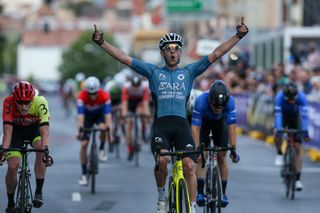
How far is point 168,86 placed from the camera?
12.6 metres

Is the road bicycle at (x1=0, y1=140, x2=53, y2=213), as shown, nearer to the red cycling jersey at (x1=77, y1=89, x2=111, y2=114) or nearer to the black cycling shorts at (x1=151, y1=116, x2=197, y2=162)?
the black cycling shorts at (x1=151, y1=116, x2=197, y2=162)

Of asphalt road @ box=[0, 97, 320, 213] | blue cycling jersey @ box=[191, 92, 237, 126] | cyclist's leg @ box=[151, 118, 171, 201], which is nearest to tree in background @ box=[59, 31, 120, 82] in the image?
asphalt road @ box=[0, 97, 320, 213]

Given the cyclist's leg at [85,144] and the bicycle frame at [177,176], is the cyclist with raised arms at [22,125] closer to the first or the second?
the bicycle frame at [177,176]

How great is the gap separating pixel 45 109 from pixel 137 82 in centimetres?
1144

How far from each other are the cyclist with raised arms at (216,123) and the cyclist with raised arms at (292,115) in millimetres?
3159

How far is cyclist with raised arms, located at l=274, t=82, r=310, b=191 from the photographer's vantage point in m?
17.6

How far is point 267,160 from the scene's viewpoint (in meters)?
25.6

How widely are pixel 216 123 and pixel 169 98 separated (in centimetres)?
184

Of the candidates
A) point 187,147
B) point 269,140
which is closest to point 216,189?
point 187,147

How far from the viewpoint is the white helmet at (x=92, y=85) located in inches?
727

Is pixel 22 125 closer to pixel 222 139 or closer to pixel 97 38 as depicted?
pixel 97 38

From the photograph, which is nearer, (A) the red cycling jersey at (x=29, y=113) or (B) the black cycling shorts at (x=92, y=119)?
(A) the red cycling jersey at (x=29, y=113)

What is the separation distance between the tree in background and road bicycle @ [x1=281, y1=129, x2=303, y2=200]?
153231 millimetres

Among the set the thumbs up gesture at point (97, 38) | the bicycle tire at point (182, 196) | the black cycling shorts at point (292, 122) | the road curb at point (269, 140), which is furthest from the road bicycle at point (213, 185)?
the road curb at point (269, 140)
